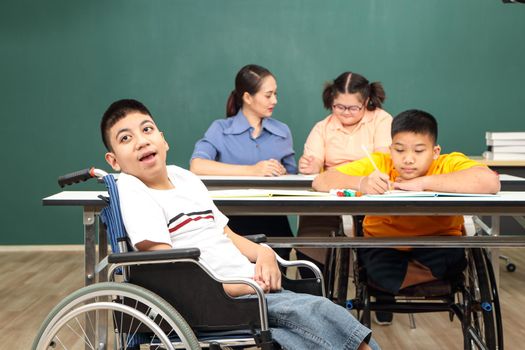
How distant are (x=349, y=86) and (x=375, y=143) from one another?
0.95 ft

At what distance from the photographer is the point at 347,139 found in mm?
3980

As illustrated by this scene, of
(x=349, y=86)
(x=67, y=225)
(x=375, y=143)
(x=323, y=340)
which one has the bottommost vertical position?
(x=67, y=225)

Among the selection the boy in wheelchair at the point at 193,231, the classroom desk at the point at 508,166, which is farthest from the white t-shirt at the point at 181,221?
the classroom desk at the point at 508,166

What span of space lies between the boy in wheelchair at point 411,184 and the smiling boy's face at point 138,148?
81cm

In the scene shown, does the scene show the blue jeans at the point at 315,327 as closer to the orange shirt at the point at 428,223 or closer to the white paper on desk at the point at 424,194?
the white paper on desk at the point at 424,194

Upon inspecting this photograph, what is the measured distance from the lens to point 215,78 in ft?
18.6

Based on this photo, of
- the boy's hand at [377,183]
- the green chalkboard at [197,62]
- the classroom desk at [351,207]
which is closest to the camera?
the classroom desk at [351,207]

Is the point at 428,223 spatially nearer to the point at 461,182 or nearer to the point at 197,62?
the point at 461,182

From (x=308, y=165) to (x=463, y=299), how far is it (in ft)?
4.83

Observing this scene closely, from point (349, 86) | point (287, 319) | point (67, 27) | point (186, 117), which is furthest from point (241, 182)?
point (67, 27)

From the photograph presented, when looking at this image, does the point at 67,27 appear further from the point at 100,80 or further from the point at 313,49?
the point at 313,49

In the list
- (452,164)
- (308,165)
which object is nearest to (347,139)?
(308,165)

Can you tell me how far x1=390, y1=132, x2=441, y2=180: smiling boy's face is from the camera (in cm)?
277

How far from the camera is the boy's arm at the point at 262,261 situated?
2.08m
